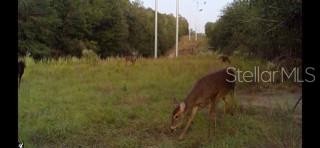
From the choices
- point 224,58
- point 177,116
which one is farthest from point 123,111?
point 224,58

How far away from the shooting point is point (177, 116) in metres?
3.04

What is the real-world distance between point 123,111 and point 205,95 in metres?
0.50

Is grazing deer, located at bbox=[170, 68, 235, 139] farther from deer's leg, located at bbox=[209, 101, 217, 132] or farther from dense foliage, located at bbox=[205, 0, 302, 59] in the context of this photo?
dense foliage, located at bbox=[205, 0, 302, 59]

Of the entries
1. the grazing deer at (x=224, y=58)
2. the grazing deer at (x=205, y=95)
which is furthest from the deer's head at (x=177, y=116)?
the grazing deer at (x=224, y=58)

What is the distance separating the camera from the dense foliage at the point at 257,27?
3.12 meters

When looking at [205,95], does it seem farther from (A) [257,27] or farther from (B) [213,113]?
(A) [257,27]

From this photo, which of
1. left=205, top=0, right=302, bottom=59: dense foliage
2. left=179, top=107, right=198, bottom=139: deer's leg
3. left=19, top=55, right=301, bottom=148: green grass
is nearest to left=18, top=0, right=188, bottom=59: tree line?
left=19, top=55, right=301, bottom=148: green grass

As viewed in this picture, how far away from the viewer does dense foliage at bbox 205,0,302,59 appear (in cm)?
312

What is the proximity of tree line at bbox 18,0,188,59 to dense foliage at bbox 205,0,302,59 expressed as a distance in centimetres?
29

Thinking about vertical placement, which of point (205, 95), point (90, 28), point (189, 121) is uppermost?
point (90, 28)

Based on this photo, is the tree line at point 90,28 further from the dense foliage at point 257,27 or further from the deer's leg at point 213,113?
the deer's leg at point 213,113

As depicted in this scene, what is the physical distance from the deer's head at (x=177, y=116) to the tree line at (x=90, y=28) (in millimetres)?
380
